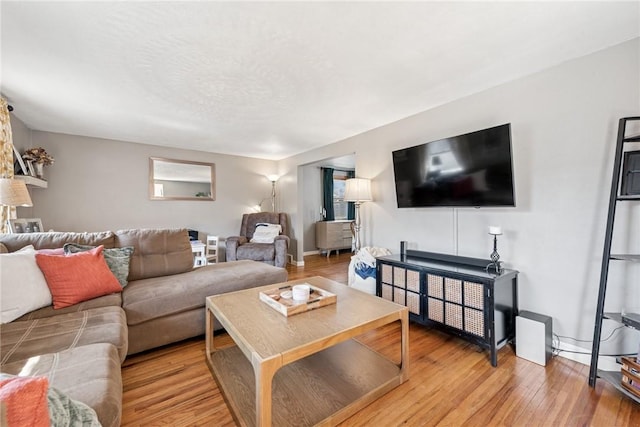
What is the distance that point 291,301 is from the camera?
1729 millimetres

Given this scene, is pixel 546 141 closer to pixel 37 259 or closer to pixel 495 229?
pixel 495 229

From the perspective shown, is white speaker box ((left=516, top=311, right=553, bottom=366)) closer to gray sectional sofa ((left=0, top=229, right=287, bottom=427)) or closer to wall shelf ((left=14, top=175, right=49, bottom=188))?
gray sectional sofa ((left=0, top=229, right=287, bottom=427))

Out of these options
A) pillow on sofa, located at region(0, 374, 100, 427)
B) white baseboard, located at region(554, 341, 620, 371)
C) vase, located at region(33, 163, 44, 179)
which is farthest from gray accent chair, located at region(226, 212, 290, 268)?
pillow on sofa, located at region(0, 374, 100, 427)

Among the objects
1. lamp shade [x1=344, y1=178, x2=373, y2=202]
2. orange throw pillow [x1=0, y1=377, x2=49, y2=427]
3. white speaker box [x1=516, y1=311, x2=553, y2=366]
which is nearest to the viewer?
orange throw pillow [x1=0, y1=377, x2=49, y2=427]

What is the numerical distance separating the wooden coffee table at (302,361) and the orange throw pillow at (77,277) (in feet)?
2.68

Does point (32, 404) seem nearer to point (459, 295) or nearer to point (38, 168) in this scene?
point (459, 295)

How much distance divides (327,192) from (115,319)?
5.19 meters

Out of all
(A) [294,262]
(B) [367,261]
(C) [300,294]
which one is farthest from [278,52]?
(A) [294,262]

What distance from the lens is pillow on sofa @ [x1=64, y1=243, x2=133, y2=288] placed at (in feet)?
6.84

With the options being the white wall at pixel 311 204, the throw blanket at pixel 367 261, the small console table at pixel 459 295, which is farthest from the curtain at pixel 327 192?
the small console table at pixel 459 295

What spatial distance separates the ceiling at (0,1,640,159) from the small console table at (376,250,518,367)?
5.37ft

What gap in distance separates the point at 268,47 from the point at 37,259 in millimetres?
2103

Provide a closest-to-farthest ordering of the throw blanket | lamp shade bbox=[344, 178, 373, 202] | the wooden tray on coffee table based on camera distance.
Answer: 1. the wooden tray on coffee table
2. the throw blanket
3. lamp shade bbox=[344, 178, 373, 202]

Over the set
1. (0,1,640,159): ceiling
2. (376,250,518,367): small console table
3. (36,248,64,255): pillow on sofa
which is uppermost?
(0,1,640,159): ceiling
